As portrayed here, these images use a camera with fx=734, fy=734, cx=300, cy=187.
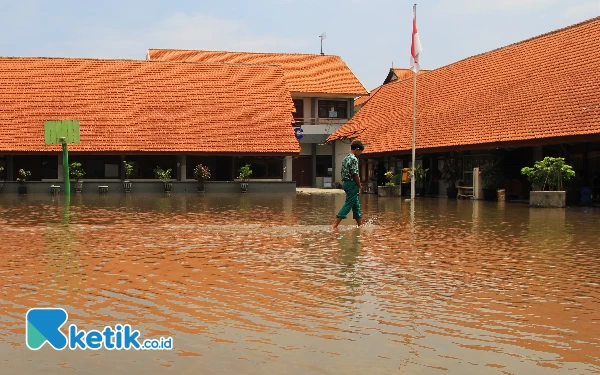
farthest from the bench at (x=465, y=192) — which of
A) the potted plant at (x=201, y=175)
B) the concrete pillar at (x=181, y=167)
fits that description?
the concrete pillar at (x=181, y=167)

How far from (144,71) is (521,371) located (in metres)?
47.4

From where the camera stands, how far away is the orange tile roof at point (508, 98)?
29328 millimetres

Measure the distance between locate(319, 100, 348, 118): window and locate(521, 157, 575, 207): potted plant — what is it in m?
33.4

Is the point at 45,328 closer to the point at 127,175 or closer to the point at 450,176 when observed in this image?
the point at 450,176

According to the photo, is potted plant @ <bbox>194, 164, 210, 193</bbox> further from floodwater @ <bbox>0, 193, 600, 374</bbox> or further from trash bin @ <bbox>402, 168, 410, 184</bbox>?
floodwater @ <bbox>0, 193, 600, 374</bbox>

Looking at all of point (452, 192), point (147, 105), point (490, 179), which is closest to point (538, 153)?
point (490, 179)

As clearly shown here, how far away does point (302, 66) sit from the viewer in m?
63.1

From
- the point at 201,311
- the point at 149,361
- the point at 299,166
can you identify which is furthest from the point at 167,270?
the point at 299,166

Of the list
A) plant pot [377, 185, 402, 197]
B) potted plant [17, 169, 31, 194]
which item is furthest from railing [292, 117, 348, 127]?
potted plant [17, 169, 31, 194]

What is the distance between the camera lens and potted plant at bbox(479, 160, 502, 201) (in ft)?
108

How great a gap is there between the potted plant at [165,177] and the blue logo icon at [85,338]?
120ft

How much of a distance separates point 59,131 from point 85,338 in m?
36.2

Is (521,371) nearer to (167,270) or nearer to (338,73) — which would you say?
(167,270)

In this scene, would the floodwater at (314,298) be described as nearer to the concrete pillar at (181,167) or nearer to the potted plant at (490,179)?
the potted plant at (490,179)
